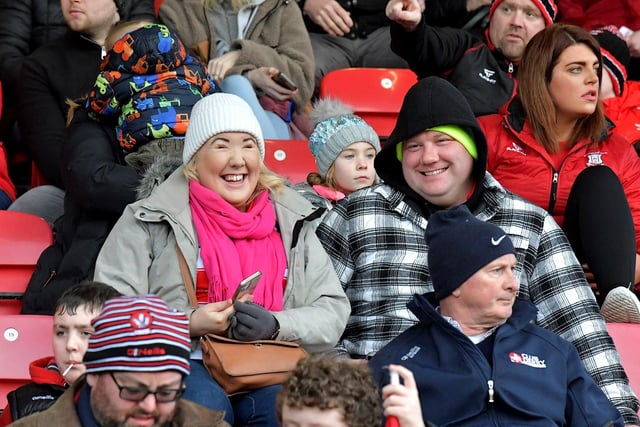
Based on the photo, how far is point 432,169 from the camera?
3.98 meters

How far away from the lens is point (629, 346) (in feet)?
13.7

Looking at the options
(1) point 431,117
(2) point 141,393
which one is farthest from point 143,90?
(2) point 141,393

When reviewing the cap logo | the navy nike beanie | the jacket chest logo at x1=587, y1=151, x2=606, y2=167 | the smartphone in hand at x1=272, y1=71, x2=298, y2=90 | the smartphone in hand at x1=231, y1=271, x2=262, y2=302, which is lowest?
the cap logo

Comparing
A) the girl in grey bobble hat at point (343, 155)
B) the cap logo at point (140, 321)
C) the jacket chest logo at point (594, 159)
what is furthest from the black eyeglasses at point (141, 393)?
the jacket chest logo at point (594, 159)

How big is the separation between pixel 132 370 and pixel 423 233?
1.56m

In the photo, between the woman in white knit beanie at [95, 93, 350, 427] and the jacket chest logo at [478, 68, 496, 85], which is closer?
the woman in white knit beanie at [95, 93, 350, 427]

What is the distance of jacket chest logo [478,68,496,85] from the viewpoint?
5.55 m

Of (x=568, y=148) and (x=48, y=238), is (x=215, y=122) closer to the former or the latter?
(x=48, y=238)

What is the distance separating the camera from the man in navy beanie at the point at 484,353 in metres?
3.28

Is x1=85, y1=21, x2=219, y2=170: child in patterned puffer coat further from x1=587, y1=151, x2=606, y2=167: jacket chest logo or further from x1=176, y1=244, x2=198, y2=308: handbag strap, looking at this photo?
x1=587, y1=151, x2=606, y2=167: jacket chest logo

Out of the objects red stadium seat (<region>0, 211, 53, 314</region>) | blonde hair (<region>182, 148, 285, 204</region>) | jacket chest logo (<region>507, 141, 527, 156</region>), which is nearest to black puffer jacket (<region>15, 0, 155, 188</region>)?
red stadium seat (<region>0, 211, 53, 314</region>)

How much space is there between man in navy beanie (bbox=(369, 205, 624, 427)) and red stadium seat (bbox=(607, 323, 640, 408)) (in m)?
0.74

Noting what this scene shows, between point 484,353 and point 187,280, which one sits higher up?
point 187,280

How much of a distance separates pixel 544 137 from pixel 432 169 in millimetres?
910
